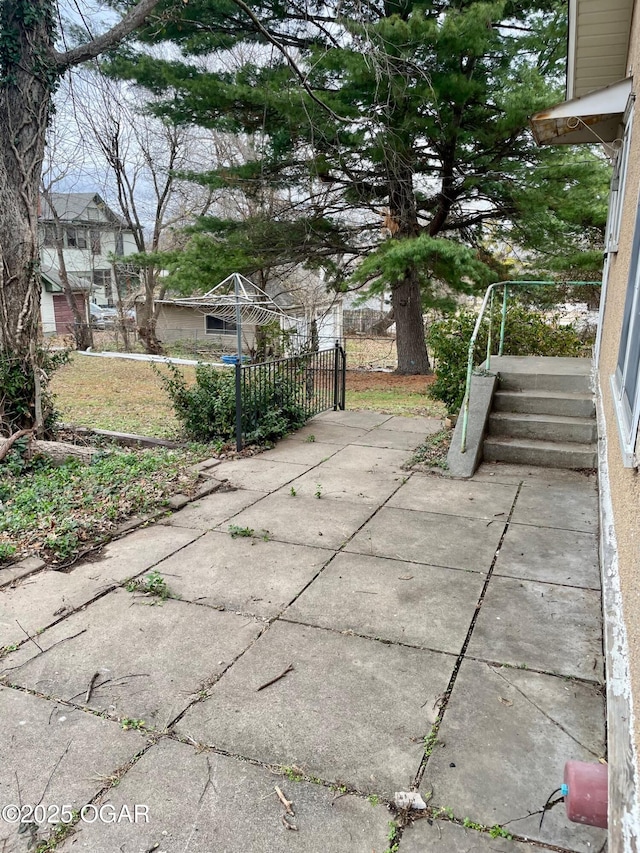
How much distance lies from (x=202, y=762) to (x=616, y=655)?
1.55 metres

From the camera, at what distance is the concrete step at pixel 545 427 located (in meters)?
5.86

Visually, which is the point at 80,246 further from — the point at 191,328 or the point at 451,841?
the point at 451,841

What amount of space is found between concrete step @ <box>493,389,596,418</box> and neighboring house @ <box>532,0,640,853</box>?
0.34 meters

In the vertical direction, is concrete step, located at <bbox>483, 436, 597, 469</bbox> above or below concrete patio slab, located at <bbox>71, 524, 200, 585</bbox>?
above

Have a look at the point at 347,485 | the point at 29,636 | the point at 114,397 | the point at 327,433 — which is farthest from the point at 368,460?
the point at 114,397

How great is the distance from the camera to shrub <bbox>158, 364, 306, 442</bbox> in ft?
21.8

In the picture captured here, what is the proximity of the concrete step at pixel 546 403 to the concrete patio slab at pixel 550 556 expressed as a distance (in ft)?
7.33

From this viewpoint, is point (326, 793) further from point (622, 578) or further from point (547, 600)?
point (547, 600)

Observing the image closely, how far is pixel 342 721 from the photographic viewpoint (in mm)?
2307

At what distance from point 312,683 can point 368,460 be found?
12.4ft

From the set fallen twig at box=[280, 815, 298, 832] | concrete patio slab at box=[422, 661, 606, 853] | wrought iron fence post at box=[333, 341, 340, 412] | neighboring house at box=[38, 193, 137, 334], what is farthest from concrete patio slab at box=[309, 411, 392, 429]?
neighboring house at box=[38, 193, 137, 334]

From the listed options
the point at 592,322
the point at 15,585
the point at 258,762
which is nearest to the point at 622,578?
the point at 258,762

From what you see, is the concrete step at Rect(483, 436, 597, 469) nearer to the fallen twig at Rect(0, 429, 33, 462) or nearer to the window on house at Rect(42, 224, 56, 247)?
the fallen twig at Rect(0, 429, 33, 462)

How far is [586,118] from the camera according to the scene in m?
5.92
